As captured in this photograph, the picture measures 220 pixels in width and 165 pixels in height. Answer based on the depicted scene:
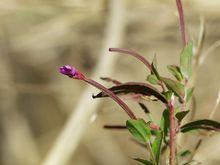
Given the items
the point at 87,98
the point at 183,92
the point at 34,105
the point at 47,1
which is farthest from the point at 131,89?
the point at 34,105

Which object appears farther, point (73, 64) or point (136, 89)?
point (73, 64)

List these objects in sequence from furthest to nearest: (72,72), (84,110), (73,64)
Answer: (73,64), (84,110), (72,72)

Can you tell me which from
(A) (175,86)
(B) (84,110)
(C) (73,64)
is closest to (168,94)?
(A) (175,86)

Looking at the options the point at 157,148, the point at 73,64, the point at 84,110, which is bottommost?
the point at 73,64

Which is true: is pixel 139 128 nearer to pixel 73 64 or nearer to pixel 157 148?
pixel 157 148

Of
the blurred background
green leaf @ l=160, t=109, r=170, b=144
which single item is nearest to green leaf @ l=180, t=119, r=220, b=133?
green leaf @ l=160, t=109, r=170, b=144

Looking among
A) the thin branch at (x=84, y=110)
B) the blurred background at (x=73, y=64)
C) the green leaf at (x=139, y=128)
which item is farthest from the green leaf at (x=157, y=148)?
the blurred background at (x=73, y=64)

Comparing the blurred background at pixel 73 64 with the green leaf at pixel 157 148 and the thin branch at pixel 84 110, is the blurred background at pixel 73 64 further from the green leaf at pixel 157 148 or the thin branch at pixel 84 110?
the green leaf at pixel 157 148
